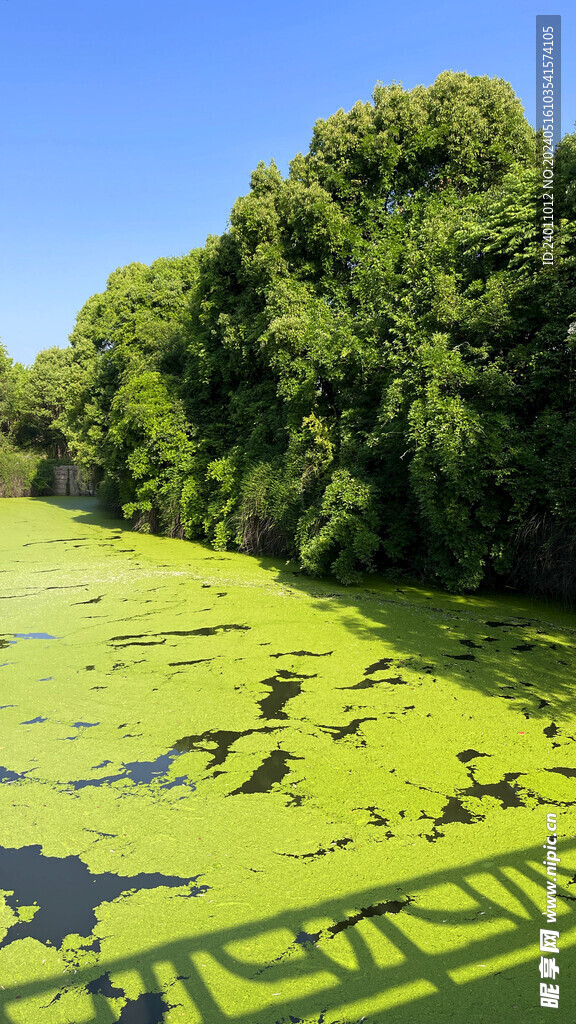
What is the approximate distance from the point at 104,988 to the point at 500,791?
7.16 feet

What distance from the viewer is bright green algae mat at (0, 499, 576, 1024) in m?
2.16

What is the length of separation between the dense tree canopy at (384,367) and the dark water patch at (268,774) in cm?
427

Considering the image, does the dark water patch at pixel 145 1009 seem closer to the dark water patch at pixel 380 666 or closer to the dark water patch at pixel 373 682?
the dark water patch at pixel 373 682

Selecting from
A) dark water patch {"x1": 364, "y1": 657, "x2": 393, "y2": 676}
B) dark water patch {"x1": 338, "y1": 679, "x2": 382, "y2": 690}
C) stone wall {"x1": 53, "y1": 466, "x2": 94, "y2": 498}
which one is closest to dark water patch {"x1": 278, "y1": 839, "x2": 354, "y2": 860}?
dark water patch {"x1": 338, "y1": 679, "x2": 382, "y2": 690}

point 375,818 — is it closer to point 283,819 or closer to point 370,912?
point 283,819

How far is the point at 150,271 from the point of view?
1788 centimetres

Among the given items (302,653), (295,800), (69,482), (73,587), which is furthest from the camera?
(69,482)

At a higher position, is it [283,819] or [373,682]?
[373,682]

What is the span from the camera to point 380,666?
5406mm

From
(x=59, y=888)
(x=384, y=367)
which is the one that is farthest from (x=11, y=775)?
(x=384, y=367)

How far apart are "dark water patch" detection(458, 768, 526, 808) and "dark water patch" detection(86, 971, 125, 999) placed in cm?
197

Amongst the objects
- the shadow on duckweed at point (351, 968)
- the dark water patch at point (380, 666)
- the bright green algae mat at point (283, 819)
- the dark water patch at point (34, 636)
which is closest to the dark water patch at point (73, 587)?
the bright green algae mat at point (283, 819)

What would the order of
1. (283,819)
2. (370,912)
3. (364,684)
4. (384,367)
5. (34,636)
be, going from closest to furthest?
(370,912) < (283,819) < (364,684) < (34,636) < (384,367)

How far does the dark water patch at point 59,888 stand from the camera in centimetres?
246
